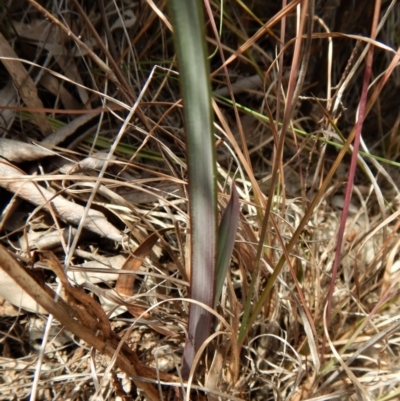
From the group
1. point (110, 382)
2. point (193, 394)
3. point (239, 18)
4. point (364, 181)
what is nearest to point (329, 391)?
point (193, 394)

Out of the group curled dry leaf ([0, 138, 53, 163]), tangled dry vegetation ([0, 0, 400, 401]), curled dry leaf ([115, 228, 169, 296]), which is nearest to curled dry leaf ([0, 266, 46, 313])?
tangled dry vegetation ([0, 0, 400, 401])

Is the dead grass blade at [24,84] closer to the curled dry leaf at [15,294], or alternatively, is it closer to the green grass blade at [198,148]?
the curled dry leaf at [15,294]

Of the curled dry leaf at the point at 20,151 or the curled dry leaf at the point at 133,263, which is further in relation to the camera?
the curled dry leaf at the point at 20,151

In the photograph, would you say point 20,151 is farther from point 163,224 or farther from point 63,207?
point 163,224

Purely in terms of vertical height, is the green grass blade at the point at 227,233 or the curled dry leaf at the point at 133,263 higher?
the green grass blade at the point at 227,233

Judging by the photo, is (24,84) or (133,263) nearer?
(133,263)

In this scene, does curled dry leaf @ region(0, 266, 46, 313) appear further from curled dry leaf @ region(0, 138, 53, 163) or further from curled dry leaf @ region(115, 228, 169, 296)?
curled dry leaf @ region(0, 138, 53, 163)

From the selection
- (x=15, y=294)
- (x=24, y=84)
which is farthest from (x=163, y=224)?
(x=24, y=84)

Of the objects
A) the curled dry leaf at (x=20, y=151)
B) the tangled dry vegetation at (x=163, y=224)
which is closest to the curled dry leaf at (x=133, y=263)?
the tangled dry vegetation at (x=163, y=224)
